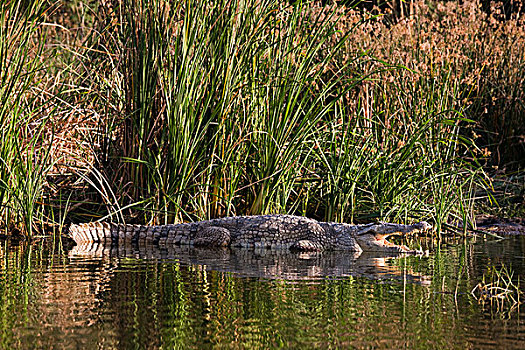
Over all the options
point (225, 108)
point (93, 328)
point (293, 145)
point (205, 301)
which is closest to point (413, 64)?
point (293, 145)

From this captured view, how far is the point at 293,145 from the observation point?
7.09 m

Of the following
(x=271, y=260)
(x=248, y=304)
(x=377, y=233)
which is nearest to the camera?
(x=248, y=304)

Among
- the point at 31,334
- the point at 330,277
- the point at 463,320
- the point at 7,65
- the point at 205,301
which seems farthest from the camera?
the point at 7,65

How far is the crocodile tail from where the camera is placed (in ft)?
22.1

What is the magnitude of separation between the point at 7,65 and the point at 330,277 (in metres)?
3.49

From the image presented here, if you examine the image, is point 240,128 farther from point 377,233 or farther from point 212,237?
point 377,233

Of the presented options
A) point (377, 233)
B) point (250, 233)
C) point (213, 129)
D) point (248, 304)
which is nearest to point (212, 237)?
point (250, 233)

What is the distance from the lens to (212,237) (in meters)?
6.73

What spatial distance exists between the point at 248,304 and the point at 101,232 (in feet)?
11.1

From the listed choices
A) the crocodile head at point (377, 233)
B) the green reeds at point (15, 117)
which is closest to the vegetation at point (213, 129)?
the green reeds at point (15, 117)

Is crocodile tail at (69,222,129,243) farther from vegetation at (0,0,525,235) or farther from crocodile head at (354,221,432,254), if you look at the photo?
crocodile head at (354,221,432,254)

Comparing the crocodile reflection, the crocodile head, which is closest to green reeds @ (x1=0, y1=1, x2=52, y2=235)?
the crocodile reflection

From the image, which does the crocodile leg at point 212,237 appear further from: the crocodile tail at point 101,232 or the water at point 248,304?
the water at point 248,304

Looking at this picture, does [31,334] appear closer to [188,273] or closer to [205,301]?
[205,301]
